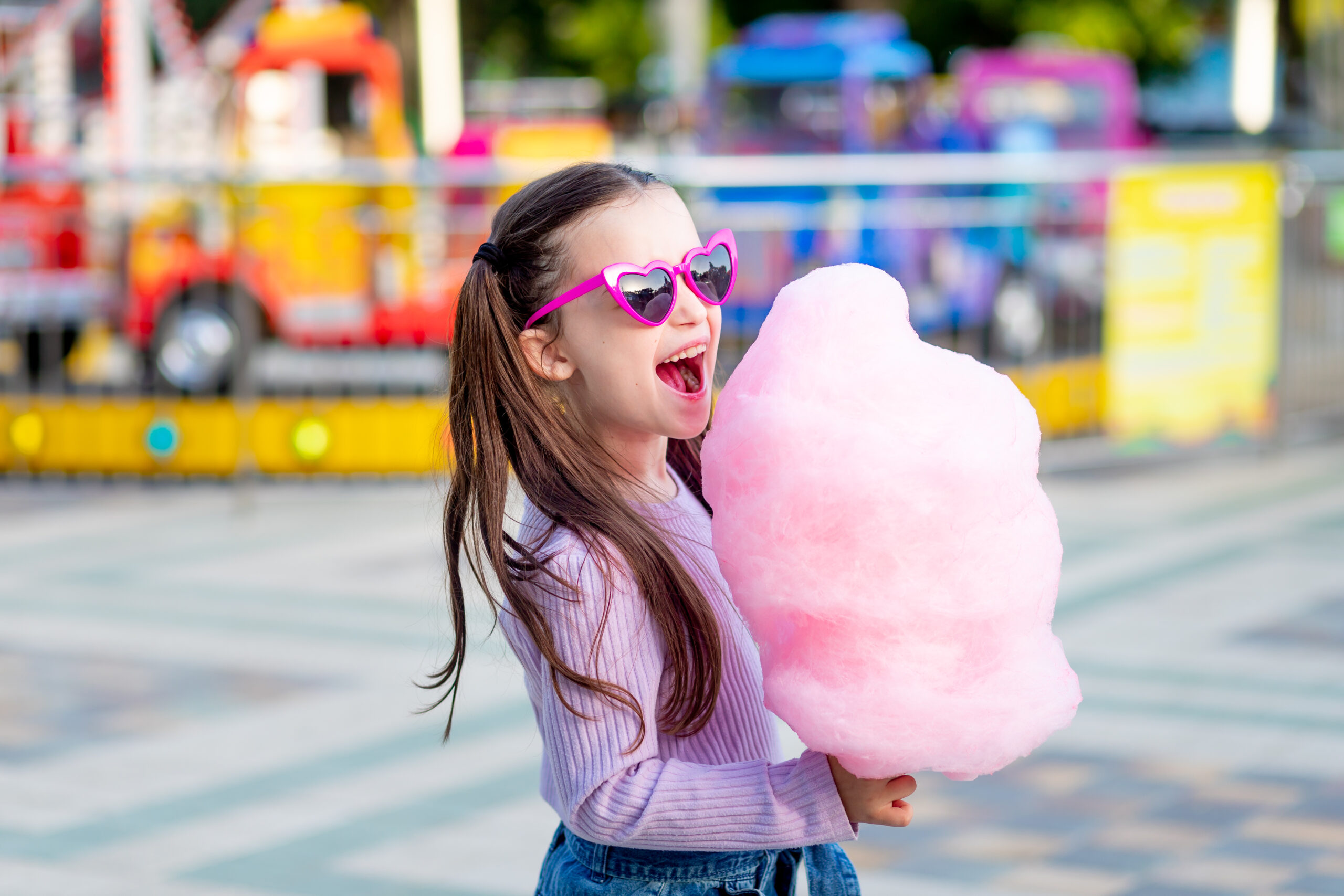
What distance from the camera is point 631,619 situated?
5.24 ft

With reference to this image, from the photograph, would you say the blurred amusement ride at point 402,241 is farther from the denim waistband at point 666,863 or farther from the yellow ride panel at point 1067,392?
the denim waistband at point 666,863

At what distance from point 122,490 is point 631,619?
7415mm

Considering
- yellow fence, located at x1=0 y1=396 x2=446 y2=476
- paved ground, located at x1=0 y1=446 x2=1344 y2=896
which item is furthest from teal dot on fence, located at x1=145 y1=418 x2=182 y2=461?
paved ground, located at x1=0 y1=446 x2=1344 y2=896

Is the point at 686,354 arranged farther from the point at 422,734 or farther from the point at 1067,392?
the point at 1067,392

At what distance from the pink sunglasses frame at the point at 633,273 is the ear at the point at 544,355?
0.01 meters

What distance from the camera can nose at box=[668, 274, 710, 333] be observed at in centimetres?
165

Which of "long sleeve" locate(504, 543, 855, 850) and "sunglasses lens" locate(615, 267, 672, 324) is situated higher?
"sunglasses lens" locate(615, 267, 672, 324)

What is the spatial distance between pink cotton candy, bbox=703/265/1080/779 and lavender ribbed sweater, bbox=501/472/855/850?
7 cm

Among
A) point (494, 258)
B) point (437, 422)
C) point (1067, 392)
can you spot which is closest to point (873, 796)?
point (494, 258)

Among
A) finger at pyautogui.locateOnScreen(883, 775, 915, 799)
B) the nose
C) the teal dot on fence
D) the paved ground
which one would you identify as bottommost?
the paved ground

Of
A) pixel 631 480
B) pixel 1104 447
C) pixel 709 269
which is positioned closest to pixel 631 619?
pixel 631 480

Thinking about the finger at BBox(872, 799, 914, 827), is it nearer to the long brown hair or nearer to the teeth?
the long brown hair

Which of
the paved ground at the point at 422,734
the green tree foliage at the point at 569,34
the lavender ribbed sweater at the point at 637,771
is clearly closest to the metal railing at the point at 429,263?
the paved ground at the point at 422,734

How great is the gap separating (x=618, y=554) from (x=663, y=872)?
12.4 inches
